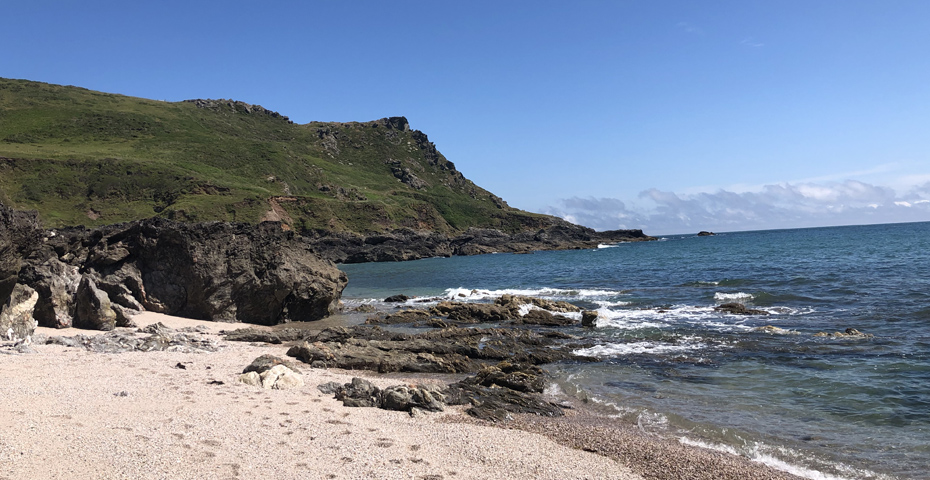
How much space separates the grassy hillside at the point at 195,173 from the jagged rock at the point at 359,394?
65.6 metres

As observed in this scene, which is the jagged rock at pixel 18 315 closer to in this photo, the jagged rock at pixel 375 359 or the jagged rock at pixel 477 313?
the jagged rock at pixel 375 359

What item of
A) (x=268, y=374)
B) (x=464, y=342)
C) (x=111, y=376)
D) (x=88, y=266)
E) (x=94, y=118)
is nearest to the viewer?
(x=111, y=376)

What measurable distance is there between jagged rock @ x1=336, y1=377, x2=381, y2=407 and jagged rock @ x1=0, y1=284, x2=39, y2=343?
10.3m

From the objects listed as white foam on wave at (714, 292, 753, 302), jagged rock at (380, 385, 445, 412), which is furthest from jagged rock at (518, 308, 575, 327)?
jagged rock at (380, 385, 445, 412)

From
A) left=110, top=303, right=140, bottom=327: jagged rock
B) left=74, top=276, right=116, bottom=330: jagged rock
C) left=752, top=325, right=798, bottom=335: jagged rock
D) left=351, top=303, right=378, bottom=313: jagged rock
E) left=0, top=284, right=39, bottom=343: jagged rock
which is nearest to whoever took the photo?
left=0, top=284, right=39, bottom=343: jagged rock

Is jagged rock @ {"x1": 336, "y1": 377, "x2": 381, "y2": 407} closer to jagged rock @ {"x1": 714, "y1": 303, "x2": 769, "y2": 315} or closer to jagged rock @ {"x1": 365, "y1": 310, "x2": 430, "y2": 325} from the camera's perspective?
jagged rock @ {"x1": 365, "y1": 310, "x2": 430, "y2": 325}

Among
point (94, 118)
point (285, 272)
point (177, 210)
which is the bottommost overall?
point (285, 272)

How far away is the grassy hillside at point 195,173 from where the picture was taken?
87000mm

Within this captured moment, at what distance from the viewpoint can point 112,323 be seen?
62.2 ft

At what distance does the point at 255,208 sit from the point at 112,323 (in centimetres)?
8304

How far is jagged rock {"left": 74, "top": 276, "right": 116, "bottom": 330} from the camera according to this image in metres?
18.7

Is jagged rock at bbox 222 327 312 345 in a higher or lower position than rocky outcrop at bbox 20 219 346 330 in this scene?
lower

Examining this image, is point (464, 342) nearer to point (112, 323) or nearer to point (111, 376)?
point (111, 376)

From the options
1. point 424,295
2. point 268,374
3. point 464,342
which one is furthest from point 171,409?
point 424,295
